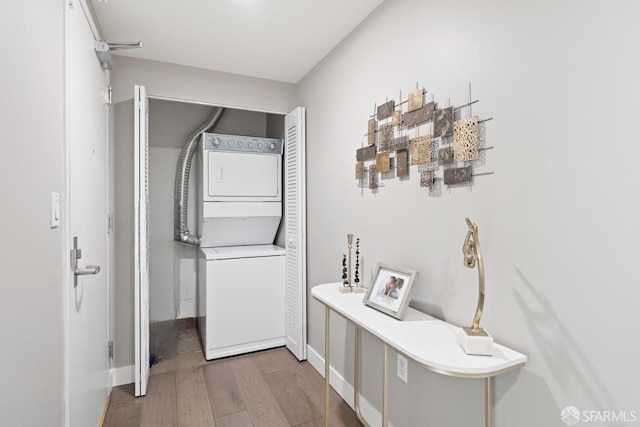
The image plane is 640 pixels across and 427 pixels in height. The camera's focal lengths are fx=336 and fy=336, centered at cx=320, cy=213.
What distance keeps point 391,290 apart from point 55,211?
1364 millimetres

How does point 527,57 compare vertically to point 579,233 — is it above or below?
above

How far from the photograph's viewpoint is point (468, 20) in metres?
1.33

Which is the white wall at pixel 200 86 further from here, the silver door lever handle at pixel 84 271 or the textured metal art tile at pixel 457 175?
the textured metal art tile at pixel 457 175

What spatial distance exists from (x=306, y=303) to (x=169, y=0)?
2245 millimetres

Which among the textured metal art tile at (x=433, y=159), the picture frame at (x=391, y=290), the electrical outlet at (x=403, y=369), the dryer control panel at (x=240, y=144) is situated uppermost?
the dryer control panel at (x=240, y=144)

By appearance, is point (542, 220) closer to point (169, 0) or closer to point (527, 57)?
point (527, 57)

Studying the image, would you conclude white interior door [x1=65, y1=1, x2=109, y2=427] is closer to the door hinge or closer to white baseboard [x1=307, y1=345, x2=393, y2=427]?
the door hinge

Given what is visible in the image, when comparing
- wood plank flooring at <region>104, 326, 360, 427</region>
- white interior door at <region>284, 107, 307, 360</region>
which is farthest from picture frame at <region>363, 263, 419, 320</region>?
white interior door at <region>284, 107, 307, 360</region>

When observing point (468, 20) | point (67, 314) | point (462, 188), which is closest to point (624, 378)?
point (462, 188)

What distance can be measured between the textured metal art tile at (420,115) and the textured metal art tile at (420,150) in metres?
0.08

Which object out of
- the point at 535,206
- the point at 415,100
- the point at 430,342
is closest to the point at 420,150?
the point at 415,100

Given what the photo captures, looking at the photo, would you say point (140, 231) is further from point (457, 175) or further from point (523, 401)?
point (523, 401)

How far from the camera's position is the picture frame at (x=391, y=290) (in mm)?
1448

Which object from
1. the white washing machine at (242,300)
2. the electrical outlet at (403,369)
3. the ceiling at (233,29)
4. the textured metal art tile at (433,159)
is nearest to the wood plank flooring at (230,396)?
the white washing machine at (242,300)
